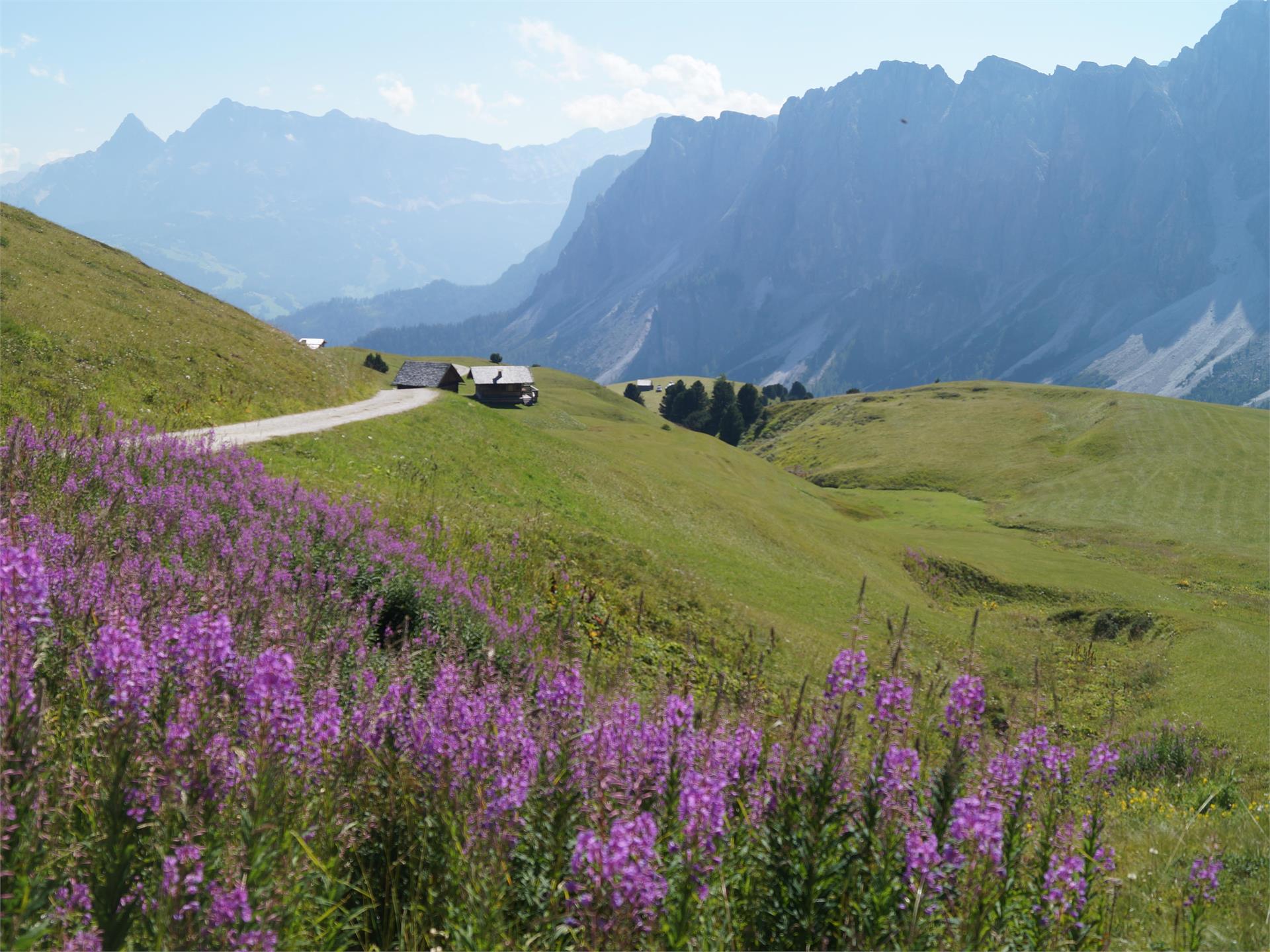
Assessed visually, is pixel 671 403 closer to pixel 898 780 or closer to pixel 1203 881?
pixel 1203 881

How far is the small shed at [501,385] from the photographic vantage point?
3841 inches

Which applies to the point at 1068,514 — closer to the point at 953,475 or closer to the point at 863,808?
the point at 953,475

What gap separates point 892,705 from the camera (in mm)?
5949

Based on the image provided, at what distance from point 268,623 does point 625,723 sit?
10.5 ft

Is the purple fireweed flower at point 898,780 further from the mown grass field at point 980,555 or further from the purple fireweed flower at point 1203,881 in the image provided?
the purple fireweed flower at point 1203,881

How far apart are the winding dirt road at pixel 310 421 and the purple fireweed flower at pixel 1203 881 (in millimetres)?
21097

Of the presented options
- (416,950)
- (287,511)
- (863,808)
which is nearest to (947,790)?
(863,808)

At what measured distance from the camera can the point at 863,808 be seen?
18.4 ft

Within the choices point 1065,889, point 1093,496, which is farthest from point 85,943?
point 1093,496

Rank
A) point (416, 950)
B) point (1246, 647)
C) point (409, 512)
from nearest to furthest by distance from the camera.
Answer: point (416, 950) → point (409, 512) → point (1246, 647)

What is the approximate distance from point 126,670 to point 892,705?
5.17m

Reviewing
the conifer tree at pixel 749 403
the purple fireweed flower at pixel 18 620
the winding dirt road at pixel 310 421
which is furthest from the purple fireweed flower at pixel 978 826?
the conifer tree at pixel 749 403

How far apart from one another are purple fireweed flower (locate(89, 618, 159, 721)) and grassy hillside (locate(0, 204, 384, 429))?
1882 centimetres

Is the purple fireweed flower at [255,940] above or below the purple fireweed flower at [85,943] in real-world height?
above
